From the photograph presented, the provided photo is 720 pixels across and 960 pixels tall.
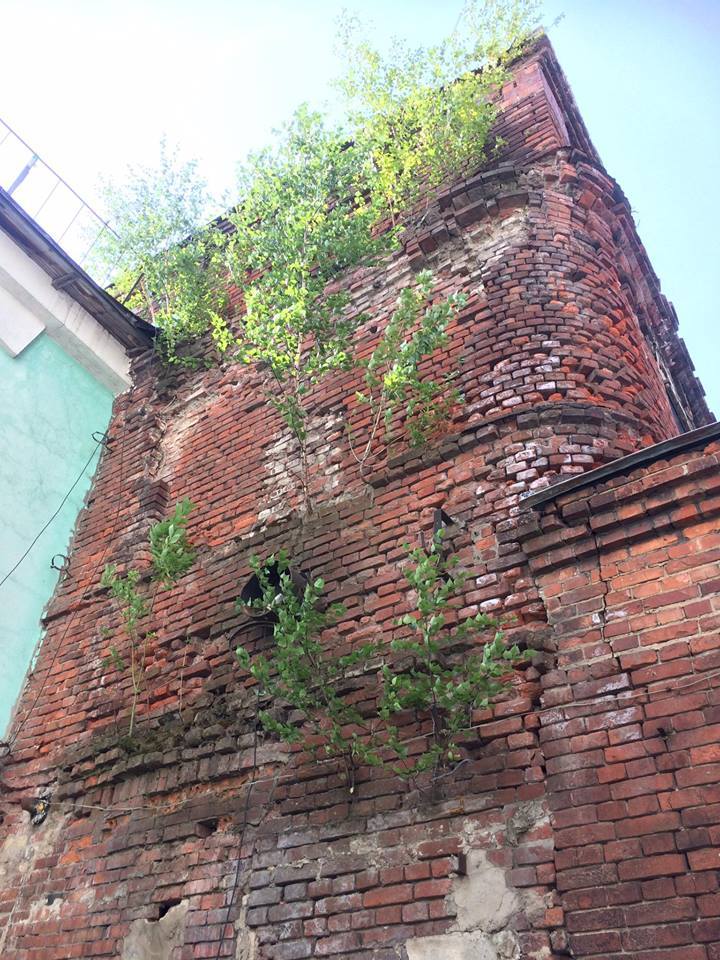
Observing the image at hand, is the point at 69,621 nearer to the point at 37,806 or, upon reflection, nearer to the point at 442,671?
the point at 37,806

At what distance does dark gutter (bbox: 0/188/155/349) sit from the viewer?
6.96m

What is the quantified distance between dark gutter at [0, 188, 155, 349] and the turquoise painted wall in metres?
0.51

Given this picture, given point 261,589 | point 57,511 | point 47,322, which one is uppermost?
point 47,322

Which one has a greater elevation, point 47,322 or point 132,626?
point 47,322

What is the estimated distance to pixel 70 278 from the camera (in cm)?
715

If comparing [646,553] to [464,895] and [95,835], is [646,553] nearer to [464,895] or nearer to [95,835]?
[464,895]

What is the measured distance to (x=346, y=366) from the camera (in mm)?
5020

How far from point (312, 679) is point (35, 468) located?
364cm

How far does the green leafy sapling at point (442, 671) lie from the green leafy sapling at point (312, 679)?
182 mm

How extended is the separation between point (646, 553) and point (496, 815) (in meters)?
1.25

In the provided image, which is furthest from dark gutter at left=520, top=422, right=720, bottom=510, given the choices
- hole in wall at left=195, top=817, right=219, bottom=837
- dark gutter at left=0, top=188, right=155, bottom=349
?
dark gutter at left=0, top=188, right=155, bottom=349

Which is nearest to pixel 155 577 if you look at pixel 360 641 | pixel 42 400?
pixel 360 641

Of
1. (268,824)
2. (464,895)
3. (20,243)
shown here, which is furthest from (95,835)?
(20,243)

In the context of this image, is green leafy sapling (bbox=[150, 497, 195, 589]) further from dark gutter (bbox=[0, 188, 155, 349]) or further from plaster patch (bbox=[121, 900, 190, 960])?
dark gutter (bbox=[0, 188, 155, 349])
